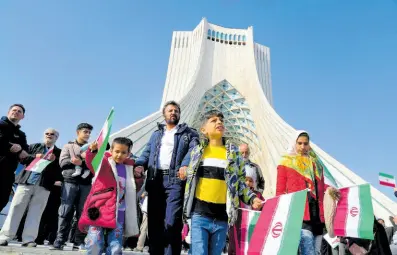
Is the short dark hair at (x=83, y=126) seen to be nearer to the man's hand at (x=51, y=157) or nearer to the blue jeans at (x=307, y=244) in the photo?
the man's hand at (x=51, y=157)

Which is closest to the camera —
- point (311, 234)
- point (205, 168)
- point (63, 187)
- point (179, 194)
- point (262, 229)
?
point (262, 229)

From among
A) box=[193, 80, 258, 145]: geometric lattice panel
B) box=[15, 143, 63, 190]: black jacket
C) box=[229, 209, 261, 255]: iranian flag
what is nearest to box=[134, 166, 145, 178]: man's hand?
box=[229, 209, 261, 255]: iranian flag

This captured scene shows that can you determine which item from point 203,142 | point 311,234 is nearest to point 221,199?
point 203,142

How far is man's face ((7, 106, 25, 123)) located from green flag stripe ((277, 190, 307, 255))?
2.90 metres

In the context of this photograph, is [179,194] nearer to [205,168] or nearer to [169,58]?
[205,168]

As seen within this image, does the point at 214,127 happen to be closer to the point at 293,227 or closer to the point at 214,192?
the point at 214,192

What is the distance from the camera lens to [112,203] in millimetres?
2576

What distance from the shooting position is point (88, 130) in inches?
160

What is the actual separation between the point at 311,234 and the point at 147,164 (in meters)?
1.47

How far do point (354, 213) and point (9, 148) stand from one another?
10.6 feet

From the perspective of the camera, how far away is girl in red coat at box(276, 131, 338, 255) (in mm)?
2611

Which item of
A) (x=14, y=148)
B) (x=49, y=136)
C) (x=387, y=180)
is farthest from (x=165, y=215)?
(x=387, y=180)

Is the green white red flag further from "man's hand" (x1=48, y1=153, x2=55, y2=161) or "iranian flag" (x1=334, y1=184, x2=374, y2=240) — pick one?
"iranian flag" (x1=334, y1=184, x2=374, y2=240)

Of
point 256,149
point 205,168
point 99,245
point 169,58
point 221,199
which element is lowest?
point 99,245
